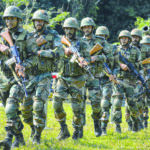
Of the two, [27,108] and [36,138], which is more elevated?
[27,108]

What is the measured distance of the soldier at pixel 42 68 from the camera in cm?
756

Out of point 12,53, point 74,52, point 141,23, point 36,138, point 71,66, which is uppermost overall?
point 141,23

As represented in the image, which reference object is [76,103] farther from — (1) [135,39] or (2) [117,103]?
(1) [135,39]

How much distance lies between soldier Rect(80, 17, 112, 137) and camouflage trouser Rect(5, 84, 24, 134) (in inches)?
102

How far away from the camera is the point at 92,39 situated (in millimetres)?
9664

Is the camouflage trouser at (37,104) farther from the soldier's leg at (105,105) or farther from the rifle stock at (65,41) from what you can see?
the soldier's leg at (105,105)

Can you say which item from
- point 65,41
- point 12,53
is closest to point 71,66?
point 65,41

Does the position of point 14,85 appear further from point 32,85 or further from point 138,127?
point 138,127

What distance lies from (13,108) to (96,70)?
333cm

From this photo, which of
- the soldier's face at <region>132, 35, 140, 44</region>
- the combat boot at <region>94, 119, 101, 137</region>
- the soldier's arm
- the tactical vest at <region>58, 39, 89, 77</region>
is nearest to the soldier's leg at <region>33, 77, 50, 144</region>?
the soldier's arm

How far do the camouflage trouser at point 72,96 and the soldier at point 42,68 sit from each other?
Answer: 0.60 metres

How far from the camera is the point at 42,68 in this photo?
790 cm

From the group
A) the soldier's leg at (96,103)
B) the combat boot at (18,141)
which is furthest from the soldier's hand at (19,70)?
the soldier's leg at (96,103)

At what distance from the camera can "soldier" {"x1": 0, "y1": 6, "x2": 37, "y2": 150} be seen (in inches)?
271
